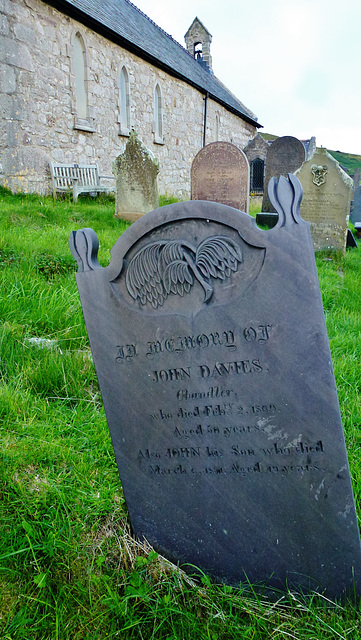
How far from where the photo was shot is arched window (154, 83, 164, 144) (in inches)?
630

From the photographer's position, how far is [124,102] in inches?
550

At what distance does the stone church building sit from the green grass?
767 centimetres

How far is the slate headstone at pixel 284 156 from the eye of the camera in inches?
438

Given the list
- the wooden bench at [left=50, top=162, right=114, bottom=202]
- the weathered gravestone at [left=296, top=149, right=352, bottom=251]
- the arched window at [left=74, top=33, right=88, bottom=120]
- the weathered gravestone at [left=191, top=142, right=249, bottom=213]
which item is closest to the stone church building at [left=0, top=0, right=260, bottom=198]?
the arched window at [left=74, top=33, right=88, bottom=120]

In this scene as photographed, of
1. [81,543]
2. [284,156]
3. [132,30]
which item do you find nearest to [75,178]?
[284,156]

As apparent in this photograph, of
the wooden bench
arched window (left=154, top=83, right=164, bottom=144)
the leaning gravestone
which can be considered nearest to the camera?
the leaning gravestone

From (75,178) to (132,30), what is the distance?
7709 millimetres

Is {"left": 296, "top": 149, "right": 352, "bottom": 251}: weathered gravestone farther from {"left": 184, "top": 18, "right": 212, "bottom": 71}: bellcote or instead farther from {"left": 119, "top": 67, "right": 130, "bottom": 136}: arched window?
{"left": 184, "top": 18, "right": 212, "bottom": 71}: bellcote

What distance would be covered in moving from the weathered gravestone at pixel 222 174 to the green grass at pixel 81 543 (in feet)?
19.9

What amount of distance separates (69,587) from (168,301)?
44.0 inches

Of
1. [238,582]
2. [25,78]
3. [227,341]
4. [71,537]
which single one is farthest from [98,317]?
[25,78]

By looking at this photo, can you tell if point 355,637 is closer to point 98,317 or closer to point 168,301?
point 168,301

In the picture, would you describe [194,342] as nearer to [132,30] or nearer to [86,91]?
[86,91]

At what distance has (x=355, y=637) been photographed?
148 cm
